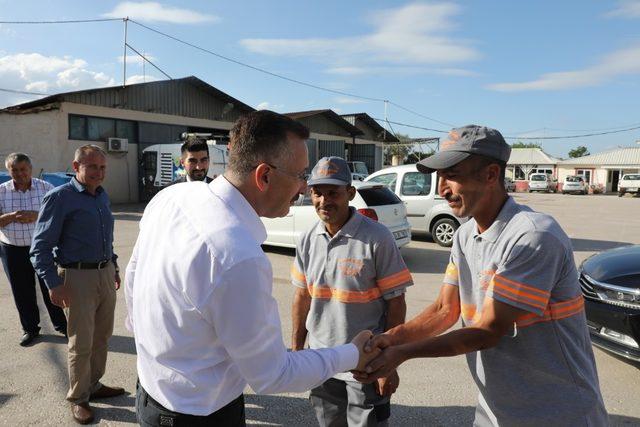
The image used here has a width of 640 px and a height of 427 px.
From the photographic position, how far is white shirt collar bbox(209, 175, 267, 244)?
1443 mm

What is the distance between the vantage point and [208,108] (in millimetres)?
24891

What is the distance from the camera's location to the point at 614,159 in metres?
52.7

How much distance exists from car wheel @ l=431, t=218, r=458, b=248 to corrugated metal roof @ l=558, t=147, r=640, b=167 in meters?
48.6

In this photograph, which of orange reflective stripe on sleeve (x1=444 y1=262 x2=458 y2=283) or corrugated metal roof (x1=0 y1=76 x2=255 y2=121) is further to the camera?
corrugated metal roof (x1=0 y1=76 x2=255 y2=121)

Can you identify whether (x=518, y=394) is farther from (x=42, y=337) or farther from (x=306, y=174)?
(x=42, y=337)

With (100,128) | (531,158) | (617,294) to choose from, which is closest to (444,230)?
(617,294)

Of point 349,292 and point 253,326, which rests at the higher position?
point 253,326

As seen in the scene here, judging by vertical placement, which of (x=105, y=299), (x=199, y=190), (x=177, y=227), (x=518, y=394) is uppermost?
(x=199, y=190)

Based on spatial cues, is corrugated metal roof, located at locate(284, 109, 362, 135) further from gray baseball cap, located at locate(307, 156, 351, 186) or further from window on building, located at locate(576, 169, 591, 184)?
window on building, located at locate(576, 169, 591, 184)

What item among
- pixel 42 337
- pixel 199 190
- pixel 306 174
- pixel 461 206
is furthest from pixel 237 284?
pixel 42 337

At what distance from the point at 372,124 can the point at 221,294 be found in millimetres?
37809

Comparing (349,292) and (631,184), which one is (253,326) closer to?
(349,292)

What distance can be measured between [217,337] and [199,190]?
47cm

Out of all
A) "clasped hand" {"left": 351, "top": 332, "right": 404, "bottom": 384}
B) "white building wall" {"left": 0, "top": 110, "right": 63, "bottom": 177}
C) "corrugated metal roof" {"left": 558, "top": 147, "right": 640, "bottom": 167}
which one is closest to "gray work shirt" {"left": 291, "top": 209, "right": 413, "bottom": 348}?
"clasped hand" {"left": 351, "top": 332, "right": 404, "bottom": 384}
